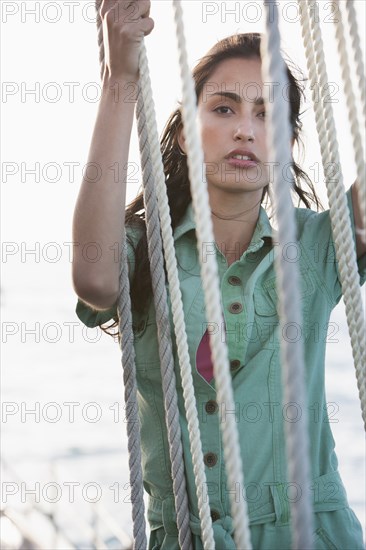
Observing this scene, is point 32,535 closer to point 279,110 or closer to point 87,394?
point 279,110

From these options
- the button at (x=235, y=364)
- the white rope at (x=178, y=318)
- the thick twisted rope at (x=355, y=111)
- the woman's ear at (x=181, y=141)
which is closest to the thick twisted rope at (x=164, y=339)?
the white rope at (x=178, y=318)

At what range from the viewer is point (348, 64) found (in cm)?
119

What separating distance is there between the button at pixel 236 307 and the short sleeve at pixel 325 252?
12cm

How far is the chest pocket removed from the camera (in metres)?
1.41

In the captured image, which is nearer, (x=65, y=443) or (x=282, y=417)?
(x=282, y=417)

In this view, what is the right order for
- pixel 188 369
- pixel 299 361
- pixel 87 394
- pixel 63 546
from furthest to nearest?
pixel 87 394
pixel 63 546
pixel 188 369
pixel 299 361

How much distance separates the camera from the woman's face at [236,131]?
57.4 inches

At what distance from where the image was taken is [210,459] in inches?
53.9

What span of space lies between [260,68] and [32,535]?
7.57ft

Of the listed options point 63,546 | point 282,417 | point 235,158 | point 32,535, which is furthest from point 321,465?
point 63,546

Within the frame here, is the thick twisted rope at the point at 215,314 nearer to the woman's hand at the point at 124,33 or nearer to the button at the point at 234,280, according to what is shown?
the woman's hand at the point at 124,33

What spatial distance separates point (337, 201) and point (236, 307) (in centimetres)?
28

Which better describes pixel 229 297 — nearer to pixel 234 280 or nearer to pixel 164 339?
pixel 234 280

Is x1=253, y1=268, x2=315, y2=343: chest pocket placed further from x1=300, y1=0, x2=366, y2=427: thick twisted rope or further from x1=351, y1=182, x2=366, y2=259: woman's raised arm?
x1=300, y1=0, x2=366, y2=427: thick twisted rope
